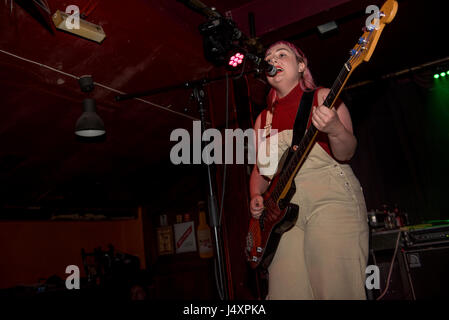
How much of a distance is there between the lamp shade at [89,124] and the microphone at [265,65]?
1.89m

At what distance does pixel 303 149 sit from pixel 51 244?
5819 millimetres

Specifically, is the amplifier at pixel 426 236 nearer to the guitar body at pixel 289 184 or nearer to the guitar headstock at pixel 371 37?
the guitar body at pixel 289 184

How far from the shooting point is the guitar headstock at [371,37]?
1.59 meters

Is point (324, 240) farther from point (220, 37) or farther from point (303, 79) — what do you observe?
point (220, 37)

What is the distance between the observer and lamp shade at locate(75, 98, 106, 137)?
3.28 meters

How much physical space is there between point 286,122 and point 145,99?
3.27 m

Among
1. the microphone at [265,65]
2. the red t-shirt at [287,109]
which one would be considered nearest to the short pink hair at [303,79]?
the red t-shirt at [287,109]

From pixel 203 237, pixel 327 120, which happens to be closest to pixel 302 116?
pixel 327 120

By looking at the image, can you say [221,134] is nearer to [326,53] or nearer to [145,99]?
[145,99]

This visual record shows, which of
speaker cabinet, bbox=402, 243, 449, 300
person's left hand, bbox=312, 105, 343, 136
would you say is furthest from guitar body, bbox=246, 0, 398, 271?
speaker cabinet, bbox=402, 243, 449, 300

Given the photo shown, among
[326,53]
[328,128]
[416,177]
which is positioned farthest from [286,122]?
[416,177]

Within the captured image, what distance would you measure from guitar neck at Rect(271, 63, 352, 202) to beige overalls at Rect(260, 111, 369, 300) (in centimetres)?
4

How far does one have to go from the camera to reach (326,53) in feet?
16.6

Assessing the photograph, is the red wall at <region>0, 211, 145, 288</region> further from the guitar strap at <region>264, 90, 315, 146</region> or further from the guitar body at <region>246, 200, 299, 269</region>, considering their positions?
the guitar strap at <region>264, 90, 315, 146</region>
